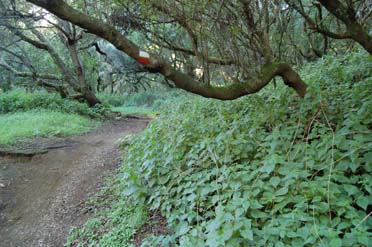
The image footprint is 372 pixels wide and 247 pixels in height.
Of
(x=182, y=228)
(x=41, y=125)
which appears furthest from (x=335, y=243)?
(x=41, y=125)

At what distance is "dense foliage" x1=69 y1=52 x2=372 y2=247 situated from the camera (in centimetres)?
177

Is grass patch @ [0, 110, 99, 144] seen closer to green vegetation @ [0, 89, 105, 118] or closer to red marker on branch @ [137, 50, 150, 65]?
green vegetation @ [0, 89, 105, 118]

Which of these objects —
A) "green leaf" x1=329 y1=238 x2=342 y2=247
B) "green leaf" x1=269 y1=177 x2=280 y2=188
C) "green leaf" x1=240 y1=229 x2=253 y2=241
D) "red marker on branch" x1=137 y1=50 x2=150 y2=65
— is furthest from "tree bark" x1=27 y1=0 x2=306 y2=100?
"green leaf" x1=329 y1=238 x2=342 y2=247

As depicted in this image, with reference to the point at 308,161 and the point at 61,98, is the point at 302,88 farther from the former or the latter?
the point at 61,98

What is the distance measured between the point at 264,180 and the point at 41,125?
654cm

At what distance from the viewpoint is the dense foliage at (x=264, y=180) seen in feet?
5.80

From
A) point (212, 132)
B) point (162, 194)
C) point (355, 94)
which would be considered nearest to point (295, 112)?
point (355, 94)

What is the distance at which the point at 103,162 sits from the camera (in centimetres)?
511

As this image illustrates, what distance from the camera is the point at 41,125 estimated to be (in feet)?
23.7

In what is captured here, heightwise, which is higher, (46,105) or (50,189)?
(46,105)

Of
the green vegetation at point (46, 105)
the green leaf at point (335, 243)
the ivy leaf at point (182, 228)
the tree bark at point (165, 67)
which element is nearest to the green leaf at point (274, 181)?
the green leaf at point (335, 243)

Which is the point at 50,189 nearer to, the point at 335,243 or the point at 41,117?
the point at 335,243

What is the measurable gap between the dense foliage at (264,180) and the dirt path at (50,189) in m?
0.47

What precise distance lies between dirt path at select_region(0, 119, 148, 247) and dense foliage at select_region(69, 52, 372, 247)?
47 centimetres
